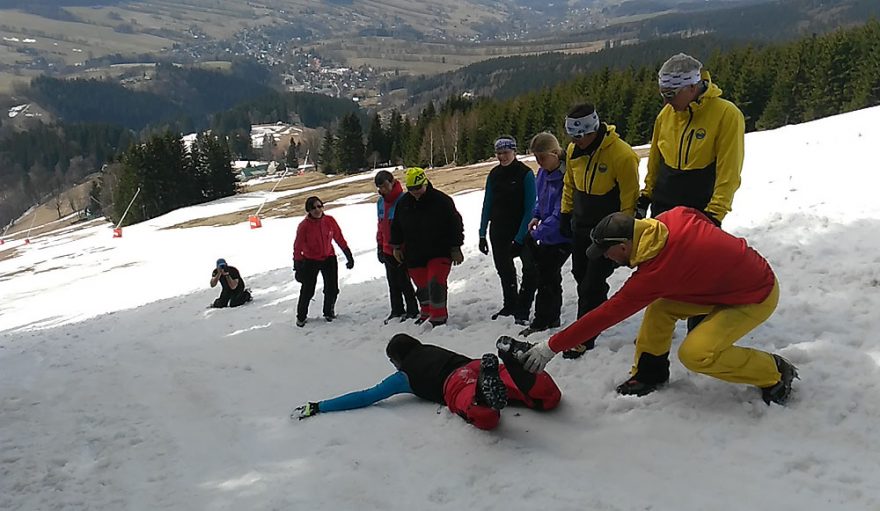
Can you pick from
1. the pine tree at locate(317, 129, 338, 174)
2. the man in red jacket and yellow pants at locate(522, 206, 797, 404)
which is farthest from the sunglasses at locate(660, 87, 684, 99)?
the pine tree at locate(317, 129, 338, 174)

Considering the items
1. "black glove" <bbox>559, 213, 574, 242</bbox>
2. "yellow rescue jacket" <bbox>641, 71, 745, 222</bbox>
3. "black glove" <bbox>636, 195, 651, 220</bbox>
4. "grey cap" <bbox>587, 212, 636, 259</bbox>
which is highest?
"yellow rescue jacket" <bbox>641, 71, 745, 222</bbox>

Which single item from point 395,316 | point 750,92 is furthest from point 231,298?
point 750,92

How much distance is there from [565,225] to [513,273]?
1.74 meters

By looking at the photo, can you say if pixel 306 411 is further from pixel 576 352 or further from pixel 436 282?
pixel 436 282

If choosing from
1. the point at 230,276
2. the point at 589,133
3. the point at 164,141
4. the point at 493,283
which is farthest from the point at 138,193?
the point at 589,133

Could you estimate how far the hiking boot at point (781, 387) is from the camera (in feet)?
15.5

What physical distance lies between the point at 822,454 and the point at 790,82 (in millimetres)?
64194

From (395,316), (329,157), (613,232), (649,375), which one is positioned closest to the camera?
(613,232)

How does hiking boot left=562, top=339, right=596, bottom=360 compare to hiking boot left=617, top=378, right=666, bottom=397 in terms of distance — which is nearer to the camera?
hiking boot left=617, top=378, right=666, bottom=397

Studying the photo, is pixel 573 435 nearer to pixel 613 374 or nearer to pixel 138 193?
pixel 613 374

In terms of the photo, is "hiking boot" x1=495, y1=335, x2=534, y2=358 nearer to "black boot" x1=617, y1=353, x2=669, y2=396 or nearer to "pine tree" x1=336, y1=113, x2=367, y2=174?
"black boot" x1=617, y1=353, x2=669, y2=396

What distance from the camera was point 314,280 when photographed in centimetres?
1062

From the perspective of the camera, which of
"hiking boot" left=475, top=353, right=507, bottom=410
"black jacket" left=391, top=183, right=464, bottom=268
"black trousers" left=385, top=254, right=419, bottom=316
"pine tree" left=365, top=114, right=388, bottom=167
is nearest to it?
"hiking boot" left=475, top=353, right=507, bottom=410

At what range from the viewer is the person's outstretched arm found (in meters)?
5.94
